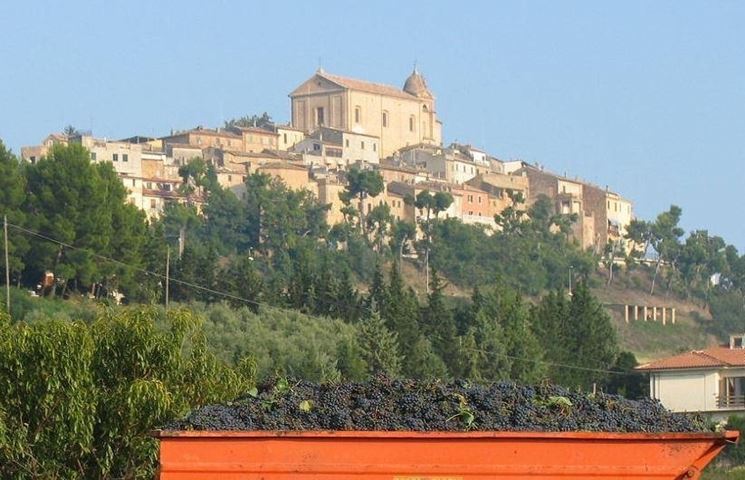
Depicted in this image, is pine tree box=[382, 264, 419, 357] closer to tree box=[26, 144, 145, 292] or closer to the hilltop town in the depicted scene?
tree box=[26, 144, 145, 292]

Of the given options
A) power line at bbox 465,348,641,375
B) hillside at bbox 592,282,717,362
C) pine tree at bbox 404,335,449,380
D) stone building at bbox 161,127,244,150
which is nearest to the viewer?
pine tree at bbox 404,335,449,380

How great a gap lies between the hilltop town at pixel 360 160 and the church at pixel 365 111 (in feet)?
0.30

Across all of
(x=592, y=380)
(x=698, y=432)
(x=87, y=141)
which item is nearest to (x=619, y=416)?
(x=698, y=432)

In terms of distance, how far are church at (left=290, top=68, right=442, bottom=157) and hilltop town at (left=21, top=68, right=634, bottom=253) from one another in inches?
3.6

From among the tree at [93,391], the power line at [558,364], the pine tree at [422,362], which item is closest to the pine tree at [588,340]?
the power line at [558,364]

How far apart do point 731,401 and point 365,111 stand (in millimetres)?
100382

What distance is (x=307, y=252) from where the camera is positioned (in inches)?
4407

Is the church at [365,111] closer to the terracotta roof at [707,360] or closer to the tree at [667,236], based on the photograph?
the tree at [667,236]

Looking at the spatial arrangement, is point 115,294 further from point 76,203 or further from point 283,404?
point 283,404

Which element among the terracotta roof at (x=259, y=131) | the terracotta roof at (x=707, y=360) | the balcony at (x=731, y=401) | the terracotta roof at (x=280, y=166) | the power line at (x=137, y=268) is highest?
the terracotta roof at (x=259, y=131)

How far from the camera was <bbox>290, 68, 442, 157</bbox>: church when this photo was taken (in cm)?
16262

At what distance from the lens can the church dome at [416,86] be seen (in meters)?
178

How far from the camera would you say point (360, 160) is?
504 ft

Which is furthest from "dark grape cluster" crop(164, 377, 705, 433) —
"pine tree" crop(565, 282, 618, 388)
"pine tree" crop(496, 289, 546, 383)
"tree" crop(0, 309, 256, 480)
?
"pine tree" crop(565, 282, 618, 388)
